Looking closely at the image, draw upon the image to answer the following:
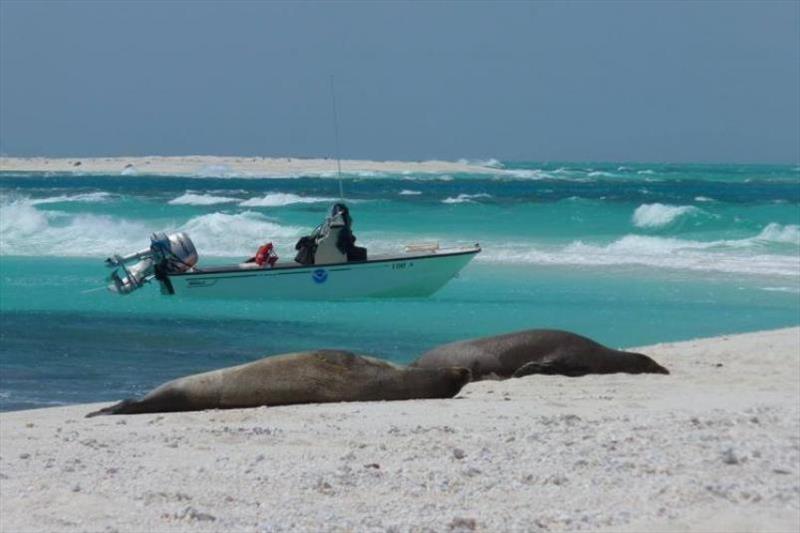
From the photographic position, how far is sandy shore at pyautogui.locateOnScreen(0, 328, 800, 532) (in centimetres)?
572

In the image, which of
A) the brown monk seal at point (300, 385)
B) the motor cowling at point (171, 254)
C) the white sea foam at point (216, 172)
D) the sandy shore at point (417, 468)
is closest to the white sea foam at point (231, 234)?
the motor cowling at point (171, 254)

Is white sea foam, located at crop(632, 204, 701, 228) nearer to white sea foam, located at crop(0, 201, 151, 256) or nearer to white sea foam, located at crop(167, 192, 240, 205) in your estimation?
white sea foam, located at crop(0, 201, 151, 256)

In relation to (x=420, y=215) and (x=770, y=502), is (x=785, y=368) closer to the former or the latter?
(x=770, y=502)

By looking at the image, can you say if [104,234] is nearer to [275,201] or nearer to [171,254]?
[275,201]

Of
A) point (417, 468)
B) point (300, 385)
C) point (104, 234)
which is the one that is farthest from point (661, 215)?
point (417, 468)

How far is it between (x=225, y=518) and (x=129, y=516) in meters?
0.41

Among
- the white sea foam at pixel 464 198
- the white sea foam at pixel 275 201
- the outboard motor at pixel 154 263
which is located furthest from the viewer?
the white sea foam at pixel 464 198

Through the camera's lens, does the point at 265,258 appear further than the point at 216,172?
No

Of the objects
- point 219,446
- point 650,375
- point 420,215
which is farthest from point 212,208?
point 219,446

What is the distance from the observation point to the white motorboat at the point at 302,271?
19.1m

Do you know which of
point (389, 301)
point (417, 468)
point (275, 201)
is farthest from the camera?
point (275, 201)

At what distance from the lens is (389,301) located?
779 inches

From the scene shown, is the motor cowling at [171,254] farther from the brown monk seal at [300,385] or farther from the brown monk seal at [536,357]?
the brown monk seal at [300,385]

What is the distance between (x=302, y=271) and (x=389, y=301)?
4.60 feet
